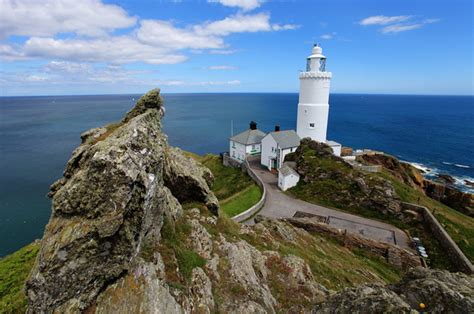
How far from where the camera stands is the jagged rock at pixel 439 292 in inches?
283

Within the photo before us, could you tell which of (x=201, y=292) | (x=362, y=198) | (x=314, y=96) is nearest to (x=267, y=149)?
(x=314, y=96)

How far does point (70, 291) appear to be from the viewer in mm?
7363

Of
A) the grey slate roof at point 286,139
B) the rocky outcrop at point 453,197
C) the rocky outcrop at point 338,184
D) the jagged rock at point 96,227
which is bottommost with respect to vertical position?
the rocky outcrop at point 453,197

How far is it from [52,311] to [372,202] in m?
30.5

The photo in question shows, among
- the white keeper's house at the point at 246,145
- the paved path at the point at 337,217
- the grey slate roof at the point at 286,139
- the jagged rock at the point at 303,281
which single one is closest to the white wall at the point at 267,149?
the grey slate roof at the point at 286,139

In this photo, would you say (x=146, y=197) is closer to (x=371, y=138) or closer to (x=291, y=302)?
(x=291, y=302)

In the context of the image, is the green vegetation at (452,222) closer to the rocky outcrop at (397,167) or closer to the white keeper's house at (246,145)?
the rocky outcrop at (397,167)

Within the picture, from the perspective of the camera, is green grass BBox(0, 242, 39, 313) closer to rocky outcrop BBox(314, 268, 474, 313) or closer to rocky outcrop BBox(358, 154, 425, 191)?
rocky outcrop BBox(314, 268, 474, 313)

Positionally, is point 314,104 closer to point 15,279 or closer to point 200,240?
point 200,240

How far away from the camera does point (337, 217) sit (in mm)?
29188

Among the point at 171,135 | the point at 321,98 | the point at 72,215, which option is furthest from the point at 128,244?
the point at 171,135

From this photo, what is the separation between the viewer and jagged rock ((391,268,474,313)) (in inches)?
283

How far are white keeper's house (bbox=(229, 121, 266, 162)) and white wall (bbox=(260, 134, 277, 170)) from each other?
376 cm

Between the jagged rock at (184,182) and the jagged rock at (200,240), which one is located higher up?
the jagged rock at (184,182)
